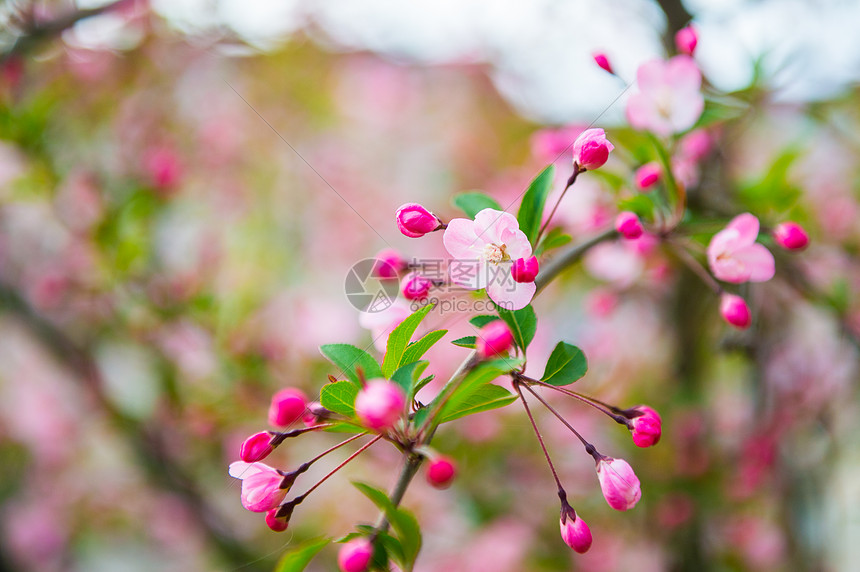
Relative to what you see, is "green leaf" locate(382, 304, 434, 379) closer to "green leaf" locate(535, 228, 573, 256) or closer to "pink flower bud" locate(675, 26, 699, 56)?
"green leaf" locate(535, 228, 573, 256)

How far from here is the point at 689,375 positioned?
148cm

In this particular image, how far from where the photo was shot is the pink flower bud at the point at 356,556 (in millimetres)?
441

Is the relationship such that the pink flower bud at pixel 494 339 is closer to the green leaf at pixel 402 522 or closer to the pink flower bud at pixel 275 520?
the green leaf at pixel 402 522

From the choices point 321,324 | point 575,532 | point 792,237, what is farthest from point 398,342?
point 321,324

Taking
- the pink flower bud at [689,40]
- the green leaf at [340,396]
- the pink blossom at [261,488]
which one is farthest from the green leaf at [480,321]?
the pink flower bud at [689,40]

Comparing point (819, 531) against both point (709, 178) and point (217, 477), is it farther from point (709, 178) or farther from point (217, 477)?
point (217, 477)

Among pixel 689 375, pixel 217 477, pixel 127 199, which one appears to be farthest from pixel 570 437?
pixel 127 199

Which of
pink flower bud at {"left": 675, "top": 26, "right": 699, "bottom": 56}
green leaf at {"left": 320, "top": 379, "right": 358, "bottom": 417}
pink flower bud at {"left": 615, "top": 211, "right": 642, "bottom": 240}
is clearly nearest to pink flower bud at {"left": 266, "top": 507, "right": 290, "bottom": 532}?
green leaf at {"left": 320, "top": 379, "right": 358, "bottom": 417}

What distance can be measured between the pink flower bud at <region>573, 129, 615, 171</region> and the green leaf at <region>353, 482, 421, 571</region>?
0.35 m

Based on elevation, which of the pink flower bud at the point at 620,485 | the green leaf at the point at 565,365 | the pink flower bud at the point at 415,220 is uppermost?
the pink flower bud at the point at 415,220

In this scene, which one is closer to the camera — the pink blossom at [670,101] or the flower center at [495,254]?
the flower center at [495,254]

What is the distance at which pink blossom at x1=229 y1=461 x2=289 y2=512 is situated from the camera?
510mm

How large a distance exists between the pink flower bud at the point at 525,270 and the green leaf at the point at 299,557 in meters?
0.27

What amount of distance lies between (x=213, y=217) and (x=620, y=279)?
6.56 ft
